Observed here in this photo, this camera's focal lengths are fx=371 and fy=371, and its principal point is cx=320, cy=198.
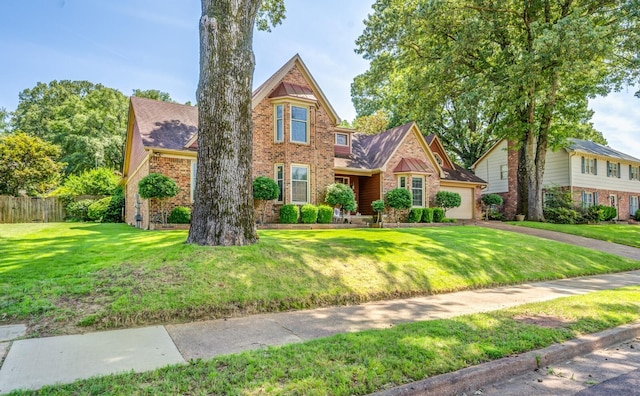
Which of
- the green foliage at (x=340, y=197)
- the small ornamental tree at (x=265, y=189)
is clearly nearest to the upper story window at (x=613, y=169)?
the green foliage at (x=340, y=197)

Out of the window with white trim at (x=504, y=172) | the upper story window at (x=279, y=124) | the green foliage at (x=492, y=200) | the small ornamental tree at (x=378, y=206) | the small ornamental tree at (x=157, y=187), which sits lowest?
the small ornamental tree at (x=378, y=206)

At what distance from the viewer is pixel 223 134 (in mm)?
7922

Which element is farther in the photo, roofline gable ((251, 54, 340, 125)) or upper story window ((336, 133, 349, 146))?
upper story window ((336, 133, 349, 146))

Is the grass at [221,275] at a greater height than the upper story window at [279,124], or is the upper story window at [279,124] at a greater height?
the upper story window at [279,124]

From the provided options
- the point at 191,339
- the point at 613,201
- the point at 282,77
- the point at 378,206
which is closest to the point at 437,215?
the point at 378,206

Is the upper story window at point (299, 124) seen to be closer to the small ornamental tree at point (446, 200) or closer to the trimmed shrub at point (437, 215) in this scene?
the trimmed shrub at point (437, 215)

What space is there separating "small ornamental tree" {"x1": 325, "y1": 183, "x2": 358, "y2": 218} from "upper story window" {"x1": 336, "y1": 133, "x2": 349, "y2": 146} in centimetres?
449

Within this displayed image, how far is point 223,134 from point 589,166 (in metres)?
31.0

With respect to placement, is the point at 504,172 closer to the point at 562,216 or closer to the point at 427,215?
the point at 562,216

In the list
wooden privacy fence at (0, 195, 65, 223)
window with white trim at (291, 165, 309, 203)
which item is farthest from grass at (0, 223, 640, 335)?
wooden privacy fence at (0, 195, 65, 223)

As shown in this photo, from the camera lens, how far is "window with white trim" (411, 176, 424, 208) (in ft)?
71.8

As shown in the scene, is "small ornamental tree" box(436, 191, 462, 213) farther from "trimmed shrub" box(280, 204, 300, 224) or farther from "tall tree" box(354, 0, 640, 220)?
"trimmed shrub" box(280, 204, 300, 224)

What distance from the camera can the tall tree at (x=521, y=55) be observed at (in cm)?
1703

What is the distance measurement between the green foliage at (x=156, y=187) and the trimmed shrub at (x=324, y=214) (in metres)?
6.50
